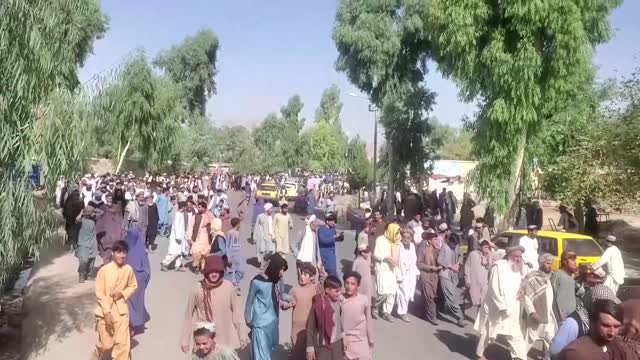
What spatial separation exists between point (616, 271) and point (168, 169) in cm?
4354

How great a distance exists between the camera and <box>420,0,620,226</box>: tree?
1780 cm

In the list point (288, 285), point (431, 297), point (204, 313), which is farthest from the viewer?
point (288, 285)

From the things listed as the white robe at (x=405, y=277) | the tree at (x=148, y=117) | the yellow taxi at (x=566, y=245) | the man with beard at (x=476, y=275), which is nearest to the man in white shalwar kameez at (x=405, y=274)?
the white robe at (x=405, y=277)

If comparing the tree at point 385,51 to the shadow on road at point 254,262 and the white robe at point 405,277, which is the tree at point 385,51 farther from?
the white robe at point 405,277

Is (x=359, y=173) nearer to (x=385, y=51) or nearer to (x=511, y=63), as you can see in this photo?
(x=385, y=51)

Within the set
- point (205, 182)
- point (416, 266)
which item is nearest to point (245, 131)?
point (205, 182)

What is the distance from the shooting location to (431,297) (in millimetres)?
11164

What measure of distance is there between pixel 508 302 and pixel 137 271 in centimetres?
496

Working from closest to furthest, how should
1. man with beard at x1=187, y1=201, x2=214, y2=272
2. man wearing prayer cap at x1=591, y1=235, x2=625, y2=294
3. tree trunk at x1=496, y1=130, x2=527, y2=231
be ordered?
man wearing prayer cap at x1=591, y1=235, x2=625, y2=294 → man with beard at x1=187, y1=201, x2=214, y2=272 → tree trunk at x1=496, y1=130, x2=527, y2=231

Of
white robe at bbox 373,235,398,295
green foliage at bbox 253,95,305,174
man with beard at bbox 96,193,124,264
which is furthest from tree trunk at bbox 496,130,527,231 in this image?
green foliage at bbox 253,95,305,174

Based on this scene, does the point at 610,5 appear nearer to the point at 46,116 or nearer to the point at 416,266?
the point at 416,266

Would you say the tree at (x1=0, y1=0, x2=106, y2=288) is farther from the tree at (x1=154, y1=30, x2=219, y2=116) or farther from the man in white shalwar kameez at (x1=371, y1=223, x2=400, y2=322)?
the tree at (x1=154, y1=30, x2=219, y2=116)

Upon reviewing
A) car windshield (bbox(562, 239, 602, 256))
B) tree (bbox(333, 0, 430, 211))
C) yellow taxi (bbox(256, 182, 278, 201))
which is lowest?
car windshield (bbox(562, 239, 602, 256))

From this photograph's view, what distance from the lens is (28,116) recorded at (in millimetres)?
7430
